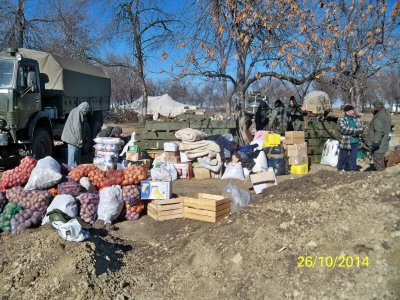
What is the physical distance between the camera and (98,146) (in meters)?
9.80

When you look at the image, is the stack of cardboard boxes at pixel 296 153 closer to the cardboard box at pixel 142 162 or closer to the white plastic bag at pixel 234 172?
the white plastic bag at pixel 234 172

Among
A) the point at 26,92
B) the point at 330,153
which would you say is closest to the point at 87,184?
the point at 26,92

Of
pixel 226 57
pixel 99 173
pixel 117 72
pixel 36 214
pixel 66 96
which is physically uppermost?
pixel 117 72

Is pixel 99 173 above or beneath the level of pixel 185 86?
beneath

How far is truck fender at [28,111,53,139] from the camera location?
9547 mm

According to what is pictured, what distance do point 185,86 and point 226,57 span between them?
1332mm

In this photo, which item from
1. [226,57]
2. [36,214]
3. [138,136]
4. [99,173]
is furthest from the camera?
[138,136]

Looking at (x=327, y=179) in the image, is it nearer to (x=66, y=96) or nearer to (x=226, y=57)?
(x=226, y=57)

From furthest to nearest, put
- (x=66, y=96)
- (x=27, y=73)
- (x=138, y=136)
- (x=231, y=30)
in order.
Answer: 1. (x=66, y=96)
2. (x=138, y=136)
3. (x=27, y=73)
4. (x=231, y=30)

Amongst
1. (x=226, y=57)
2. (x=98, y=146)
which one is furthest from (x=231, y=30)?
(x=98, y=146)

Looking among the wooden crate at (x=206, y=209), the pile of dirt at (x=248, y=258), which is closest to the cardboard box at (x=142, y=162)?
the wooden crate at (x=206, y=209)

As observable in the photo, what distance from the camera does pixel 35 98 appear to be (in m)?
9.88

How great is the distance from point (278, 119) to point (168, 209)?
7.04 m

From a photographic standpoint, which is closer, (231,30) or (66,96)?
(231,30)
